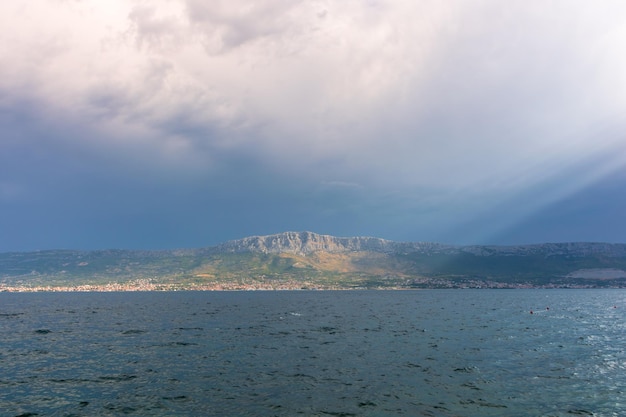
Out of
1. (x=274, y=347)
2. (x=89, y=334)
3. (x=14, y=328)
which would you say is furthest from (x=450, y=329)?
(x=14, y=328)

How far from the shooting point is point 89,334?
325ft

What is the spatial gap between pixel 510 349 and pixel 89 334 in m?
93.2

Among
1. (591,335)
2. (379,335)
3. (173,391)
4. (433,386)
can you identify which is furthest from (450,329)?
(173,391)

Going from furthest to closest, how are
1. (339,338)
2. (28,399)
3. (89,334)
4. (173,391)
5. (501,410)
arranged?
(89,334) < (339,338) < (173,391) < (28,399) < (501,410)

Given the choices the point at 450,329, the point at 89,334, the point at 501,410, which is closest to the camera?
the point at 501,410

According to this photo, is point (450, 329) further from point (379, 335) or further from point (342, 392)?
point (342, 392)

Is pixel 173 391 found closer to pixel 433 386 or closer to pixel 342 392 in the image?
pixel 342 392

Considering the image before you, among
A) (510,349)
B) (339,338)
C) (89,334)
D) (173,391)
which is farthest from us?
(89,334)

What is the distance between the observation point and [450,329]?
108188mm

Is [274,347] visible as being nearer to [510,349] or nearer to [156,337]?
[156,337]

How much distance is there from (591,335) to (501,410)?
2961 inches

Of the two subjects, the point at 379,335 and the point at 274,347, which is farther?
the point at 379,335

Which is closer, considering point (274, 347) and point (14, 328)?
point (274, 347)

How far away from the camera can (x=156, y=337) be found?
94438 millimetres
